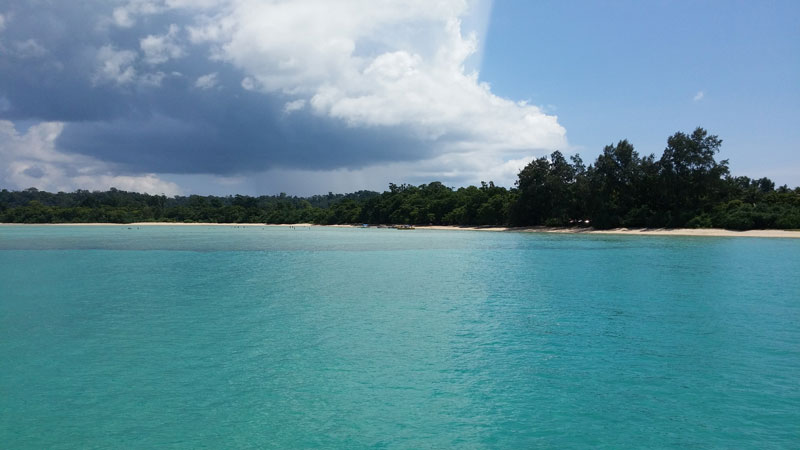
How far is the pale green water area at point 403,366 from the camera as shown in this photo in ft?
29.9

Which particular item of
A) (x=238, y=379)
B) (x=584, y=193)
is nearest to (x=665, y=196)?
(x=584, y=193)

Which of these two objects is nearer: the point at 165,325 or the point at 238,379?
the point at 238,379

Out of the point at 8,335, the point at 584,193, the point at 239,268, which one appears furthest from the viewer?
the point at 584,193

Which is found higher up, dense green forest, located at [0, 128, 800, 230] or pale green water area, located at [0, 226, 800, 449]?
dense green forest, located at [0, 128, 800, 230]

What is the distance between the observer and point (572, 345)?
1486 centimetres

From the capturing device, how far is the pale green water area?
911cm

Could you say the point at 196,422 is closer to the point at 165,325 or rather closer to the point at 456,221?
the point at 165,325

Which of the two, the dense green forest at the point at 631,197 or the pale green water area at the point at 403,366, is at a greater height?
the dense green forest at the point at 631,197

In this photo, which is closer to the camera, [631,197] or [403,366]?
[403,366]

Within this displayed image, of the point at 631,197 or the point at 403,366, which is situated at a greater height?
the point at 631,197

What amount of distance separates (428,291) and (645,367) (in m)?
13.6

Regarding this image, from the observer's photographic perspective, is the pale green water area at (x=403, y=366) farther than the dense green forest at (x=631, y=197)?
No

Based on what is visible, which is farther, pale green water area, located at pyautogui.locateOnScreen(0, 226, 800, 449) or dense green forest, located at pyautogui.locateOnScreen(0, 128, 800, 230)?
dense green forest, located at pyautogui.locateOnScreen(0, 128, 800, 230)

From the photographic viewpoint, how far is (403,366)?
42.2ft
